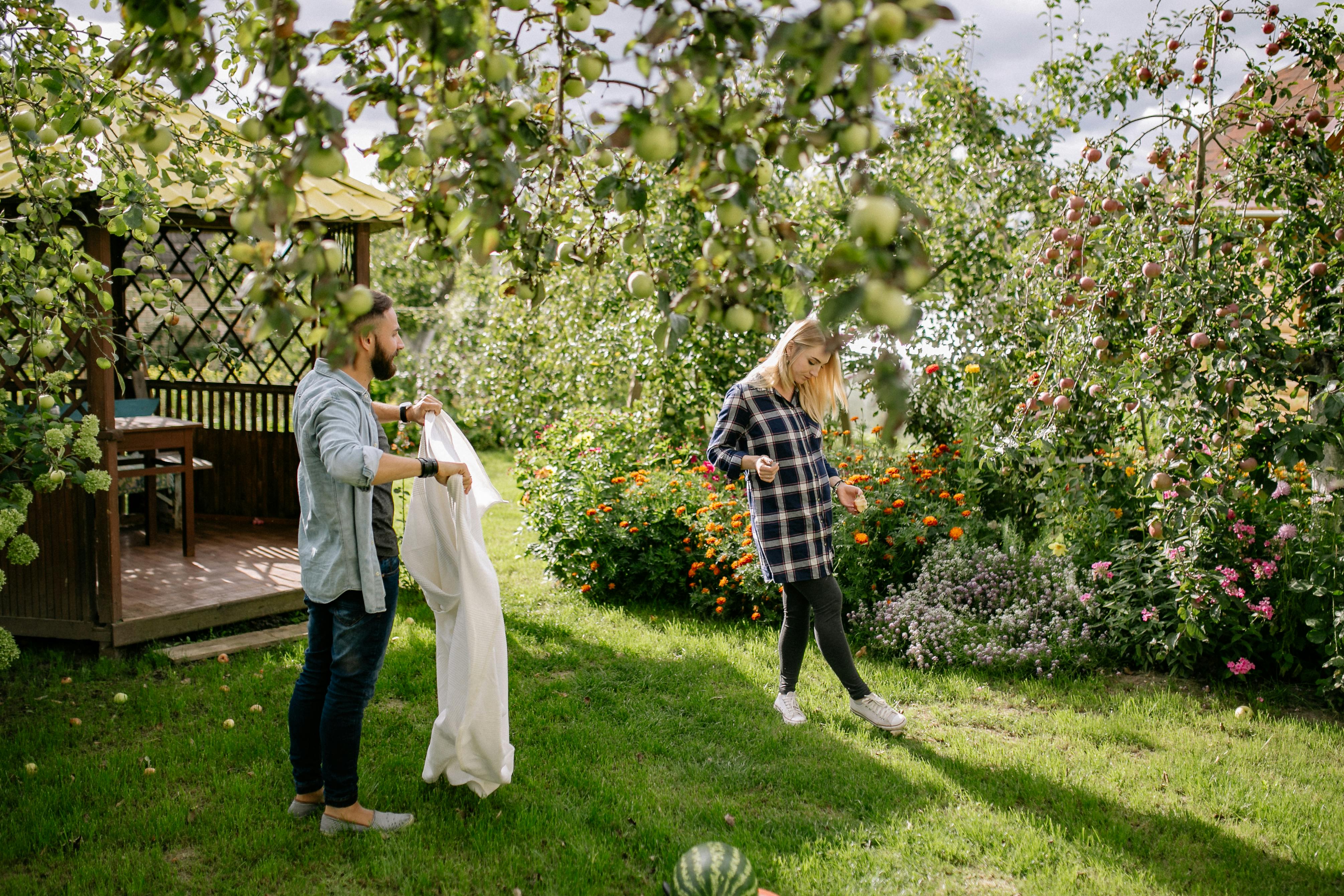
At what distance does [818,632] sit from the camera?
327 cm

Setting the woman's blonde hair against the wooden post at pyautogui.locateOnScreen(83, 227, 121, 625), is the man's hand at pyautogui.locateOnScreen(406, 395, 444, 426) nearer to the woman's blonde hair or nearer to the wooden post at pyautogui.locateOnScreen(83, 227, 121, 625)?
the woman's blonde hair

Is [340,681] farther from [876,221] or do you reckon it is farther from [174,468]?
[174,468]

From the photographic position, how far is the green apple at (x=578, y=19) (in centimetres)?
141

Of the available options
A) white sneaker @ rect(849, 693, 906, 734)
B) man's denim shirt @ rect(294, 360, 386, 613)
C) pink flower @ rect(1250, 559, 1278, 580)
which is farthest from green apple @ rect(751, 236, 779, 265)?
pink flower @ rect(1250, 559, 1278, 580)

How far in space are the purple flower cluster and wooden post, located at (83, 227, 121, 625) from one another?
10.7ft

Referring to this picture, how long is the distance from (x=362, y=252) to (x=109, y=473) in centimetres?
177

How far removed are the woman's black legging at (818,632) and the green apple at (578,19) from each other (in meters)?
2.17

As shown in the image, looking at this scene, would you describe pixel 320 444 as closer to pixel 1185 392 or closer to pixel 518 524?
pixel 1185 392

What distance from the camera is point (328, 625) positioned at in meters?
2.51

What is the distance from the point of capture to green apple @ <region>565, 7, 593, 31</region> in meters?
1.41

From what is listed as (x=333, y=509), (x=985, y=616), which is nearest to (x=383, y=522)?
(x=333, y=509)

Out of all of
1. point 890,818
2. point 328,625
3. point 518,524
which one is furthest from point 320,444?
point 518,524

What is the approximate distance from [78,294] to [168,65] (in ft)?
5.39

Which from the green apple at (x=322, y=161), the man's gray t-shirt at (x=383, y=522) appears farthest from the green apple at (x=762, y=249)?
the man's gray t-shirt at (x=383, y=522)
